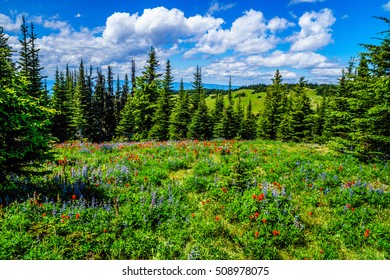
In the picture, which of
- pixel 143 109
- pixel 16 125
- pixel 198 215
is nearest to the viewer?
pixel 16 125

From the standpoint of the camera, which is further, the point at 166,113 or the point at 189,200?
the point at 166,113

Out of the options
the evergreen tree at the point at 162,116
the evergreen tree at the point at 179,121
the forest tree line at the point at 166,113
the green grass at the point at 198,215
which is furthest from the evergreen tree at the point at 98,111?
the green grass at the point at 198,215

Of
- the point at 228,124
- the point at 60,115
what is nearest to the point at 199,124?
the point at 228,124

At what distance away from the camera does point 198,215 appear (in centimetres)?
740

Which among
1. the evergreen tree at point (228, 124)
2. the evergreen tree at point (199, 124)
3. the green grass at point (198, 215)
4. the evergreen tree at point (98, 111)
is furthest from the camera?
the evergreen tree at point (98, 111)

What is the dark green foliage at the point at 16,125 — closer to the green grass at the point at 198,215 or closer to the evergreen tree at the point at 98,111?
the green grass at the point at 198,215

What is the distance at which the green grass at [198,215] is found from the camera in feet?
19.2

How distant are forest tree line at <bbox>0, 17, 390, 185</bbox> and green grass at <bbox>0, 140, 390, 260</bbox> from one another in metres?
1.78

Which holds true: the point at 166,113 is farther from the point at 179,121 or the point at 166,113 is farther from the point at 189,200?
the point at 189,200

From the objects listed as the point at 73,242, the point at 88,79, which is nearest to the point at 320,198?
the point at 73,242

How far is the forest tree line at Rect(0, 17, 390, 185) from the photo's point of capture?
7.14m

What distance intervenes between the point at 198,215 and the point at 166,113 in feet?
130

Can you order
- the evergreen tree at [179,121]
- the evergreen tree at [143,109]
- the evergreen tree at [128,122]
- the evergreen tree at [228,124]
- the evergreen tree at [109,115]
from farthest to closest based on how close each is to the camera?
the evergreen tree at [109,115] < the evergreen tree at [128,122] < the evergreen tree at [228,124] < the evergreen tree at [143,109] < the evergreen tree at [179,121]

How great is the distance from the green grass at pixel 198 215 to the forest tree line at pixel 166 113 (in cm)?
178
